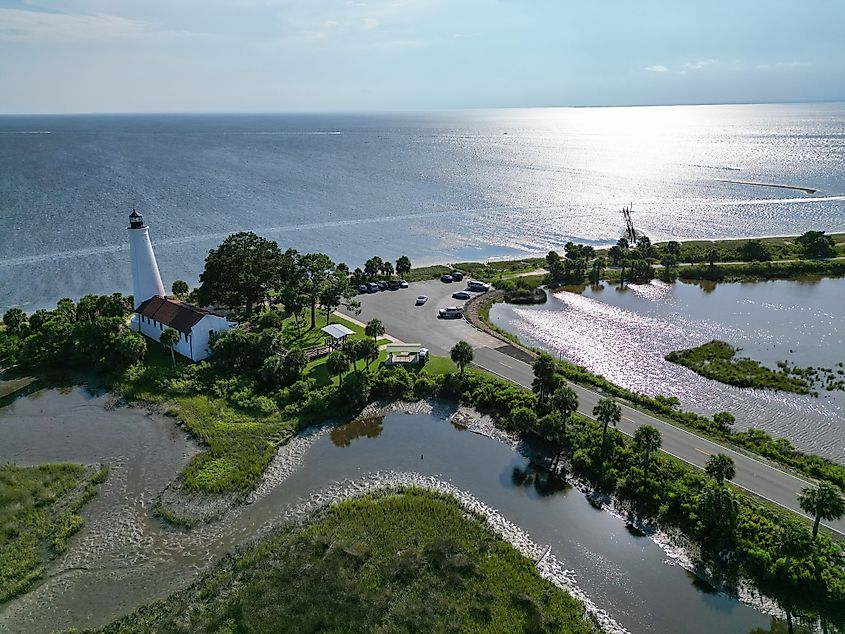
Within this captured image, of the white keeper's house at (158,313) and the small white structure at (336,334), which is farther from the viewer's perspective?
the small white structure at (336,334)

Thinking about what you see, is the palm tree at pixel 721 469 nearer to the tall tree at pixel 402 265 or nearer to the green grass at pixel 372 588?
the green grass at pixel 372 588

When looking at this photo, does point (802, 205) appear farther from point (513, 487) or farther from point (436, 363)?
point (513, 487)

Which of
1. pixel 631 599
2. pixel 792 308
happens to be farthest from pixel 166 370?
pixel 792 308

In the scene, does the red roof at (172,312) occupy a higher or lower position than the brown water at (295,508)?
higher

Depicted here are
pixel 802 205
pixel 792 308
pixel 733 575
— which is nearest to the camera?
pixel 733 575

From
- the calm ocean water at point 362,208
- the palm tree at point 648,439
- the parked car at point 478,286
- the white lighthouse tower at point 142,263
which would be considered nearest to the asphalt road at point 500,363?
the parked car at point 478,286

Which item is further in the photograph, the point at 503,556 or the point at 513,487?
the point at 513,487

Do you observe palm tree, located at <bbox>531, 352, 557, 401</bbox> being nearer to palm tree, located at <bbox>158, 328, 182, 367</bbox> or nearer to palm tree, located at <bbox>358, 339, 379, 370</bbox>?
palm tree, located at <bbox>358, 339, 379, 370</bbox>

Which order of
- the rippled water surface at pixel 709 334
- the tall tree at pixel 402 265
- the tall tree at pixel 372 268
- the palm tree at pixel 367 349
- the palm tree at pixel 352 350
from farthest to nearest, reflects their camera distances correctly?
the tall tree at pixel 402 265
the tall tree at pixel 372 268
the palm tree at pixel 367 349
the palm tree at pixel 352 350
the rippled water surface at pixel 709 334
